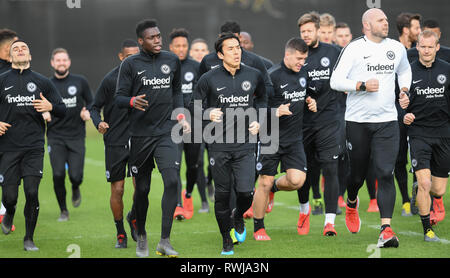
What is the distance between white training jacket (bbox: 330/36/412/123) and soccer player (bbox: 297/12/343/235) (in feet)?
3.85

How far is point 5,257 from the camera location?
8.63 m

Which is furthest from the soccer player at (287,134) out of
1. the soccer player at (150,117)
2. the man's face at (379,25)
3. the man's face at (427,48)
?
the soccer player at (150,117)

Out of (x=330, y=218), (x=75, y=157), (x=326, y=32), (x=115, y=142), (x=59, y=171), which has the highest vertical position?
(x=326, y=32)

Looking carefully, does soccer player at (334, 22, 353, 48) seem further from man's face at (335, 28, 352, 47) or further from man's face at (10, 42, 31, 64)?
man's face at (10, 42, 31, 64)

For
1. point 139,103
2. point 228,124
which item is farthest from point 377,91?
point 139,103

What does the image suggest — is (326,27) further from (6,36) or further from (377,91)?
(6,36)

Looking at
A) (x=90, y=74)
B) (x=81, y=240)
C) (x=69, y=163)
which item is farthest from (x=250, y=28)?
(x=81, y=240)

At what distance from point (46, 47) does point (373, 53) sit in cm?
1675

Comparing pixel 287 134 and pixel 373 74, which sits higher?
pixel 373 74

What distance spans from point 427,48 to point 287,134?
189cm

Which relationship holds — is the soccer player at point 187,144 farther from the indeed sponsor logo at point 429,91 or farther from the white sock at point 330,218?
the indeed sponsor logo at point 429,91

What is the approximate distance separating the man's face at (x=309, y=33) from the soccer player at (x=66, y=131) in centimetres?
366

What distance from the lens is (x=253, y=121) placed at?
8.23m

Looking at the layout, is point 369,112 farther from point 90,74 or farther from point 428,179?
point 90,74
